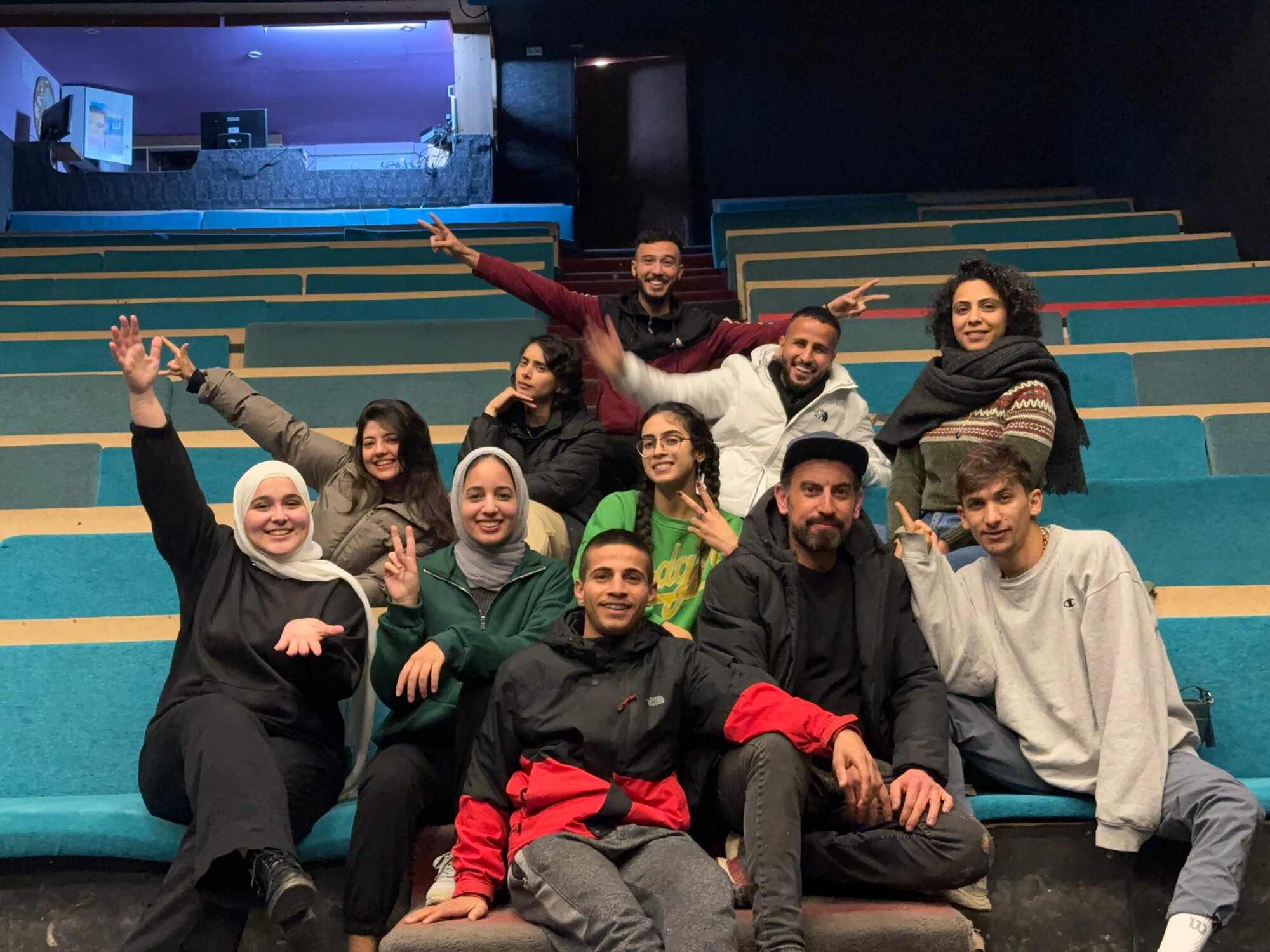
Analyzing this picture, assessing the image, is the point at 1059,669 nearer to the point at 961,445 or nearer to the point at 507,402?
the point at 961,445

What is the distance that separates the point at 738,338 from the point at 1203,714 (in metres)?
1.26

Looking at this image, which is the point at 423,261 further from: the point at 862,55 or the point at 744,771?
the point at 744,771

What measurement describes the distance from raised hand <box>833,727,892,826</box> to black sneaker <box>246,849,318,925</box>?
616 mm

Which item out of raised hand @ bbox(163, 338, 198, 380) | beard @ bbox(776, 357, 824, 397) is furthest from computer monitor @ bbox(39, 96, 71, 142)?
beard @ bbox(776, 357, 824, 397)

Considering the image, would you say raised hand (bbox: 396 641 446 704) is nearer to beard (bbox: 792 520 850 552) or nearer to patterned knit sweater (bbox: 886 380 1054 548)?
beard (bbox: 792 520 850 552)

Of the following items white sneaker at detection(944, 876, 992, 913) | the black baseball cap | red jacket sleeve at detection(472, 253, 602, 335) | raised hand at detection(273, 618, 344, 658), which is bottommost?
white sneaker at detection(944, 876, 992, 913)

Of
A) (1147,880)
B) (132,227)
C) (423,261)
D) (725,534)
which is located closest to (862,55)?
(423,261)

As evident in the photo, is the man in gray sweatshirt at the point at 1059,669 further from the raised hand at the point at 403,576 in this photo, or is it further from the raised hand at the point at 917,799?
the raised hand at the point at 403,576

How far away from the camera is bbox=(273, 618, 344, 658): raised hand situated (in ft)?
5.49

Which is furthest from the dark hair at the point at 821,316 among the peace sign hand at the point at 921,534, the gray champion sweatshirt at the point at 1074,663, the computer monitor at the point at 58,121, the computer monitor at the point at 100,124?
the computer monitor at the point at 58,121

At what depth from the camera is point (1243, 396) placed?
2.81 metres

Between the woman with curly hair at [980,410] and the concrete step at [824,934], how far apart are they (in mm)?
606

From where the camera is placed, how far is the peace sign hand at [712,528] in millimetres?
1894

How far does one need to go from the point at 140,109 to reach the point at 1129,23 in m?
6.37
